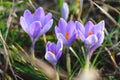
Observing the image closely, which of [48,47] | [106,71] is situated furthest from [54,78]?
[106,71]

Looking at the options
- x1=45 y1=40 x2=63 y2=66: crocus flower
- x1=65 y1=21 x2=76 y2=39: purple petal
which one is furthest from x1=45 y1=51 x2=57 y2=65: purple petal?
x1=65 y1=21 x2=76 y2=39: purple petal

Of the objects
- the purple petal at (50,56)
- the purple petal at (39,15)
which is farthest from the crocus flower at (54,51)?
the purple petal at (39,15)

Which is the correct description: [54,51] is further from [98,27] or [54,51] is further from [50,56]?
[98,27]

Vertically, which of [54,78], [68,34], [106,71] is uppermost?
[68,34]

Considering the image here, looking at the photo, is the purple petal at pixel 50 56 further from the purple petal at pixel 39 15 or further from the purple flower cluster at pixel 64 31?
the purple petal at pixel 39 15

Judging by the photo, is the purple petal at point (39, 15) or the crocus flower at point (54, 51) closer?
the crocus flower at point (54, 51)

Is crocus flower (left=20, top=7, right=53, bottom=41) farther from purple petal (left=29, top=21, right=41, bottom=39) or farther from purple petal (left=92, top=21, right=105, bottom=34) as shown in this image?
purple petal (left=92, top=21, right=105, bottom=34)

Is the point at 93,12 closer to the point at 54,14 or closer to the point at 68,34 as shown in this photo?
the point at 54,14
